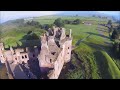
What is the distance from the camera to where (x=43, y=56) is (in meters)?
6.86

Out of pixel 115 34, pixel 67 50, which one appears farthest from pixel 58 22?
pixel 115 34

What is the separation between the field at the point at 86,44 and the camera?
6598mm

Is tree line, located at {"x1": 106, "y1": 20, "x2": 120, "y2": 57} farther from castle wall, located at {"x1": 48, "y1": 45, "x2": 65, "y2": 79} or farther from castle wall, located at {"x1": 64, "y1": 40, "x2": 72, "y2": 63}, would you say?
castle wall, located at {"x1": 48, "y1": 45, "x2": 65, "y2": 79}

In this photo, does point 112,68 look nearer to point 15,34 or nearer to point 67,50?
point 67,50

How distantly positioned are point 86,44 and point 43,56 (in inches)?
49.3

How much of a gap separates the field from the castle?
8.0 inches

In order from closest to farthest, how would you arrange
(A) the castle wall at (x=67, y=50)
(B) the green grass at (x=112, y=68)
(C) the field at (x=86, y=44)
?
(B) the green grass at (x=112, y=68) < (C) the field at (x=86, y=44) < (A) the castle wall at (x=67, y=50)

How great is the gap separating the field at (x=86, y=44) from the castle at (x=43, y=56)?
20 centimetres

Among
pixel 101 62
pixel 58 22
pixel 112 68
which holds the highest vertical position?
pixel 58 22

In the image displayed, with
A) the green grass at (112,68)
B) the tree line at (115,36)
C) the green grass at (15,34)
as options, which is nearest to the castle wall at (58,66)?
the green grass at (15,34)

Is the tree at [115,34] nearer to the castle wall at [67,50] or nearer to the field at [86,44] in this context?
the field at [86,44]

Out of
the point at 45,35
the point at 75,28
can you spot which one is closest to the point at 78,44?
the point at 75,28

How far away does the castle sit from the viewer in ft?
21.8
